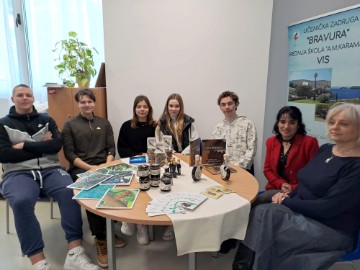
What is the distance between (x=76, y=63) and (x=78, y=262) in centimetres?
210

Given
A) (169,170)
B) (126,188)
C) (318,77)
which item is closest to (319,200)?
(169,170)

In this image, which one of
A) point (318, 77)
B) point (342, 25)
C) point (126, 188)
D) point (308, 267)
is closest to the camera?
point (308, 267)

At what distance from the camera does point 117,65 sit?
9.48 ft

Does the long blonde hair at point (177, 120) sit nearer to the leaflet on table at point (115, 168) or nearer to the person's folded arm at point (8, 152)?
the leaflet on table at point (115, 168)

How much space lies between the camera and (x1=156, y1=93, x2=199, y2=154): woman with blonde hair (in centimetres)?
252

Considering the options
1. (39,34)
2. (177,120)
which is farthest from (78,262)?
(39,34)

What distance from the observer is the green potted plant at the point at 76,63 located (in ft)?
9.27

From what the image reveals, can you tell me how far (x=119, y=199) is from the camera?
132cm

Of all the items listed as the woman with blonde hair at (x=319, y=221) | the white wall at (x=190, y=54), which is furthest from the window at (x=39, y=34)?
the woman with blonde hair at (x=319, y=221)

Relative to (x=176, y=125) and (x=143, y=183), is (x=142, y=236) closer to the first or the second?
(x=143, y=183)

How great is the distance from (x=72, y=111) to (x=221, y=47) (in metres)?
1.84

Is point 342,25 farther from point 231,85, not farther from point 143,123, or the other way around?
point 143,123

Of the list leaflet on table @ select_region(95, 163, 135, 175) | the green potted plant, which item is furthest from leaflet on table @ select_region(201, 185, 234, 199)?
the green potted plant

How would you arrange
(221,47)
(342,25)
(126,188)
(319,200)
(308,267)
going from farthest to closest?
(221,47), (342,25), (126,188), (319,200), (308,267)
